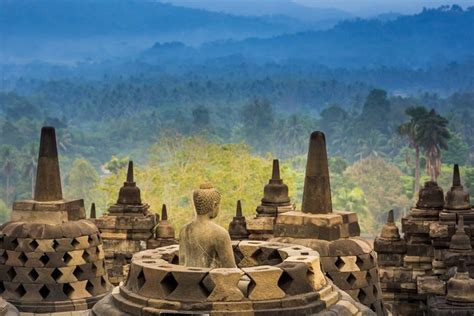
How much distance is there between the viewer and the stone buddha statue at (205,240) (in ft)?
49.5

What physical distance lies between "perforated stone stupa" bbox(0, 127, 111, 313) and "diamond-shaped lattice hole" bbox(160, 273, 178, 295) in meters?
9.04

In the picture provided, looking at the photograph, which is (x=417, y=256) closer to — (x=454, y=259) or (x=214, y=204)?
(x=454, y=259)

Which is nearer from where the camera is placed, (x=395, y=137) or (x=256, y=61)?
(x=395, y=137)

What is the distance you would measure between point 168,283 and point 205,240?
917 mm

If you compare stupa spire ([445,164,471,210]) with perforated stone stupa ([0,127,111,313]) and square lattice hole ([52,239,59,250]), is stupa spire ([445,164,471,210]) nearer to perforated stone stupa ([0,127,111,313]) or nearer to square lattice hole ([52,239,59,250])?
perforated stone stupa ([0,127,111,313])

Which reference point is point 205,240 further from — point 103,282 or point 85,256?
point 103,282

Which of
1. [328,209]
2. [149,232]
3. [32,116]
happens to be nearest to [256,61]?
[32,116]

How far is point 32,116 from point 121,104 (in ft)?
37.8

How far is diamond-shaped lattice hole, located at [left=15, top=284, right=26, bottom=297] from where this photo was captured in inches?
910

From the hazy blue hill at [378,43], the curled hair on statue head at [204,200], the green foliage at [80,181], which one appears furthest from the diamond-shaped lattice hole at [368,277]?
the hazy blue hill at [378,43]

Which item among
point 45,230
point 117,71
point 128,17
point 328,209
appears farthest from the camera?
point 128,17

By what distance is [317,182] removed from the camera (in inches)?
804

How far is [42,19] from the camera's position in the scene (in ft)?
495

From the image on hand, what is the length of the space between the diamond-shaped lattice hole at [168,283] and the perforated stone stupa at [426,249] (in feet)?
41.0
